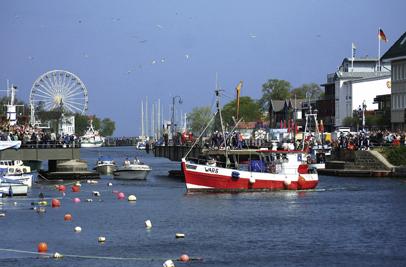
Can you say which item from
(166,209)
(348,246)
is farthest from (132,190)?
(348,246)

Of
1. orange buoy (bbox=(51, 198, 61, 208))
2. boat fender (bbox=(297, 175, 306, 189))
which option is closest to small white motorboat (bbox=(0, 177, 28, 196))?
orange buoy (bbox=(51, 198, 61, 208))

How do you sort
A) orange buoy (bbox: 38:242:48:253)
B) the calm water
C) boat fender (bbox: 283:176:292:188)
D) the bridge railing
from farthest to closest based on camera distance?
the bridge railing < boat fender (bbox: 283:176:292:188) < orange buoy (bbox: 38:242:48:253) < the calm water

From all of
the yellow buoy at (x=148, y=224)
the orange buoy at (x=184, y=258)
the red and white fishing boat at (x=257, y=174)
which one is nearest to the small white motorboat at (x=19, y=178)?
the red and white fishing boat at (x=257, y=174)

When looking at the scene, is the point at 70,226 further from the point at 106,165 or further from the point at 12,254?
the point at 106,165

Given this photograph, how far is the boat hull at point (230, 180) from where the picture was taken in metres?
97.6

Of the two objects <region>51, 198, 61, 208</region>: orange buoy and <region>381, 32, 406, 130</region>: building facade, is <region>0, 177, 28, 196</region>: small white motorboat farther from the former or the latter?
<region>381, 32, 406, 130</region>: building facade

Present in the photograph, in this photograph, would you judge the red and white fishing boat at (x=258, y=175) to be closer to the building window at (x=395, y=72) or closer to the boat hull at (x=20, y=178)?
the boat hull at (x=20, y=178)

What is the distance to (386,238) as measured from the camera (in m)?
66.9

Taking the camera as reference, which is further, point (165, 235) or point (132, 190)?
point (132, 190)

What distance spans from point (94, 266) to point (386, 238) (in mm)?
18511

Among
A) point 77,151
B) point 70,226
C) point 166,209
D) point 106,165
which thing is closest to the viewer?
point 70,226

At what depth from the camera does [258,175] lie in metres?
98.2

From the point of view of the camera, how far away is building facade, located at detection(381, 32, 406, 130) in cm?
16425

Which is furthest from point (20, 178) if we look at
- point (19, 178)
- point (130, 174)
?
point (130, 174)
